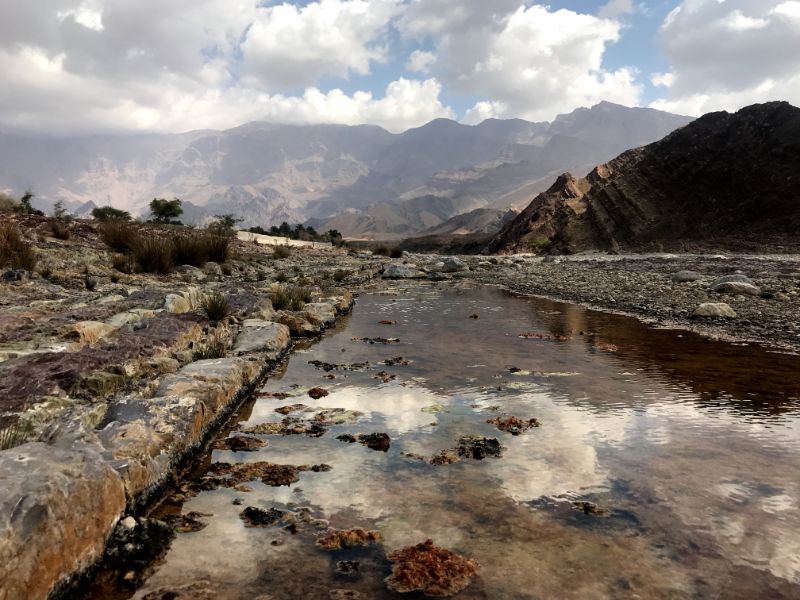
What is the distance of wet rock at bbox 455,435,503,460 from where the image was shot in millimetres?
4331

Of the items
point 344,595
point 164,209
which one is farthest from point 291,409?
point 164,209

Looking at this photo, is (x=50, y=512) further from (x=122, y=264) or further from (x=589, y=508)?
(x=122, y=264)

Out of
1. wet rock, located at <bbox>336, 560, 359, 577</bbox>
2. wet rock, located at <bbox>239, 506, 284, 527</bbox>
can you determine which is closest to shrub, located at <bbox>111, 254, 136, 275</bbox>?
wet rock, located at <bbox>239, 506, 284, 527</bbox>

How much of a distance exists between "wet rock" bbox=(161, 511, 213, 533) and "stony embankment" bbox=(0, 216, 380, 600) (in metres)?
0.21

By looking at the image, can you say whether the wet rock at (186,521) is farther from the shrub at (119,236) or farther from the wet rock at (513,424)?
the shrub at (119,236)

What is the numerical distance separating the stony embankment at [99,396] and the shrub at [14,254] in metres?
1.16

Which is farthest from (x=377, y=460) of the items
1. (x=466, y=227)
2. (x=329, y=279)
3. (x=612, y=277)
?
(x=466, y=227)

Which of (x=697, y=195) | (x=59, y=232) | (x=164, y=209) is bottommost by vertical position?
(x=59, y=232)

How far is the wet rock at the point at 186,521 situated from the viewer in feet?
10.7

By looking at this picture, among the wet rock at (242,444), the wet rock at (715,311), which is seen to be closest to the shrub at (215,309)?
the wet rock at (242,444)

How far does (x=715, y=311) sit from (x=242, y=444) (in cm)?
994

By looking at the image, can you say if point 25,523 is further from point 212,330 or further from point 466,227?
point 466,227

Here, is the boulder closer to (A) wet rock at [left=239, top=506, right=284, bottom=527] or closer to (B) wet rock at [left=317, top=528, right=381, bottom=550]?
(A) wet rock at [left=239, top=506, right=284, bottom=527]

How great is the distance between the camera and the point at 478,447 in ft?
14.7
